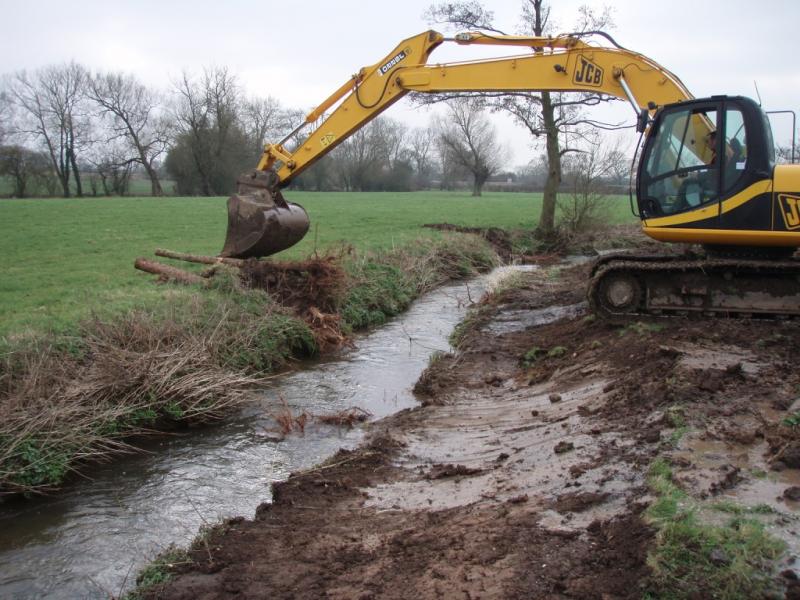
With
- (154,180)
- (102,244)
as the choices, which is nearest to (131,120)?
(154,180)

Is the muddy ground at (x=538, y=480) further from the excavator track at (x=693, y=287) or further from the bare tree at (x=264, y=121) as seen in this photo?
the bare tree at (x=264, y=121)

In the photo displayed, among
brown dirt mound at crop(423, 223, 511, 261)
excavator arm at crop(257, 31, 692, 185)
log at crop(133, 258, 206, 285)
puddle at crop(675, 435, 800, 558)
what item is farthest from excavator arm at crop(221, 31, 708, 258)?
brown dirt mound at crop(423, 223, 511, 261)

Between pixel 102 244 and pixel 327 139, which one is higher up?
pixel 327 139

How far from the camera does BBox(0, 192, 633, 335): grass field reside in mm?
9742

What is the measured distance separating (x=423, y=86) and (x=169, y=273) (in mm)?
5262

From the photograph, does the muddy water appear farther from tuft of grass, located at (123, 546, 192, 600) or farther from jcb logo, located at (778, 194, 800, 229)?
jcb logo, located at (778, 194, 800, 229)

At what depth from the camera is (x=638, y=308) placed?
29.7 feet

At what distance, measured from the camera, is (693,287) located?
28.5 feet

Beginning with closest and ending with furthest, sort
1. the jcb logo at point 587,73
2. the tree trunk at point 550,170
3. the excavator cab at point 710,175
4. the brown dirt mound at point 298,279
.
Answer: the excavator cab at point 710,175 < the jcb logo at point 587,73 < the brown dirt mound at point 298,279 < the tree trunk at point 550,170

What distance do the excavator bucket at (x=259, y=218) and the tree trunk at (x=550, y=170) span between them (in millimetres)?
14173

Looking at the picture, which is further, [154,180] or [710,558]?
[154,180]

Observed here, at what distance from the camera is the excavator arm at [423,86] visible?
9188 mm

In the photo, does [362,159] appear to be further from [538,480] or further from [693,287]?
[538,480]

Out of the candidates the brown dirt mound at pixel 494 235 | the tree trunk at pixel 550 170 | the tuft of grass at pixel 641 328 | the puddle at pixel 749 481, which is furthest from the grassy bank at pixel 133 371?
the tree trunk at pixel 550 170
